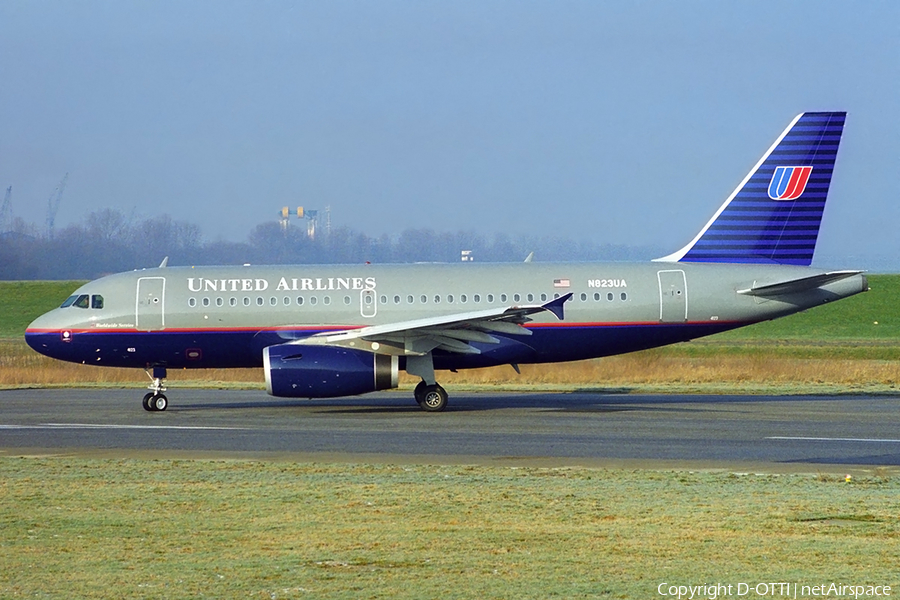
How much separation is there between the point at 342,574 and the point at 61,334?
18286 millimetres

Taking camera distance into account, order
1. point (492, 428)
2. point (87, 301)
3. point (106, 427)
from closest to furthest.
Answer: point (492, 428), point (106, 427), point (87, 301)

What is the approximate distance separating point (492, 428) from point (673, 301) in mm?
6779

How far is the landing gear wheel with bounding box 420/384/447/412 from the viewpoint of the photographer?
23656 millimetres

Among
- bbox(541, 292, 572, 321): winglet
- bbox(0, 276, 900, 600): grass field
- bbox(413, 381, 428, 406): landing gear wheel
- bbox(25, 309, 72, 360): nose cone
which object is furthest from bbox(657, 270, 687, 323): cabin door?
bbox(25, 309, 72, 360): nose cone

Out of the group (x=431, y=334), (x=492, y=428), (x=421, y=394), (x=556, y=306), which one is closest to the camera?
(x=492, y=428)

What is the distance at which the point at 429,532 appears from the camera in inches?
402

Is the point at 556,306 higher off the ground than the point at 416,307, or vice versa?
the point at 416,307

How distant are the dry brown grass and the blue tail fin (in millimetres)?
5740

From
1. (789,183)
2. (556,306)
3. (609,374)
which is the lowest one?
(609,374)

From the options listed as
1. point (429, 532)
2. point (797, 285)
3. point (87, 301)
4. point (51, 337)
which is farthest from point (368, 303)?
point (429, 532)

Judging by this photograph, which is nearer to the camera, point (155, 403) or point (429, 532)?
point (429, 532)

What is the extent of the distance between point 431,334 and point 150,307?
265 inches

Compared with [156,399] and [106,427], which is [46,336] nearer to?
[156,399]

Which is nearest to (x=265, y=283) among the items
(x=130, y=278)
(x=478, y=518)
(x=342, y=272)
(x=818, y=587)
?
(x=342, y=272)
